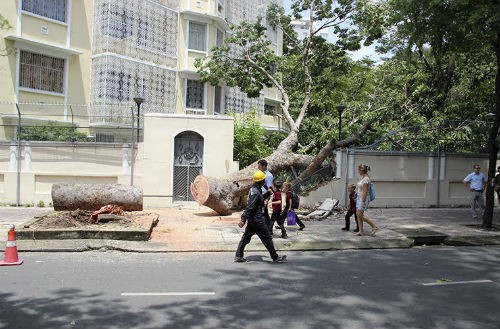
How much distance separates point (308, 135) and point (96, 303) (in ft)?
59.9

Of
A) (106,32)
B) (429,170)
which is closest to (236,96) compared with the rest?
(106,32)

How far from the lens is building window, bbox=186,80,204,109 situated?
75.6 feet

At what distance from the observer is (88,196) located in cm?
1248

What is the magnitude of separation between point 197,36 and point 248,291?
19.0 metres

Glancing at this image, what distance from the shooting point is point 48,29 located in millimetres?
19281

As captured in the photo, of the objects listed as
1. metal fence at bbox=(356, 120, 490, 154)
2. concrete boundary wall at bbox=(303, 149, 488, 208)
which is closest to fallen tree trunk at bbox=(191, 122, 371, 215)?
concrete boundary wall at bbox=(303, 149, 488, 208)

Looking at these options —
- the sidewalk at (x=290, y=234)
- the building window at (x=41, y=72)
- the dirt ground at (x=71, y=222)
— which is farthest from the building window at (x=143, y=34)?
the dirt ground at (x=71, y=222)

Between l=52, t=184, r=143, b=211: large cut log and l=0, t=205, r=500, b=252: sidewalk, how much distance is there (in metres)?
1.05

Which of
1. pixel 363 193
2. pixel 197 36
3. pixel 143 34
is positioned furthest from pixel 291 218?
pixel 197 36

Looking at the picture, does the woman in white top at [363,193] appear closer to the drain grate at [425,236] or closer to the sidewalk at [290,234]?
the sidewalk at [290,234]

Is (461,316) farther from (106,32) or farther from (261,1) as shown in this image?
(261,1)

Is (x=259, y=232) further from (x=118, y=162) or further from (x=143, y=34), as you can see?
(x=143, y=34)

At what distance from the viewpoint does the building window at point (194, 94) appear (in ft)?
75.6

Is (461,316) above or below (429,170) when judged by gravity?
below
